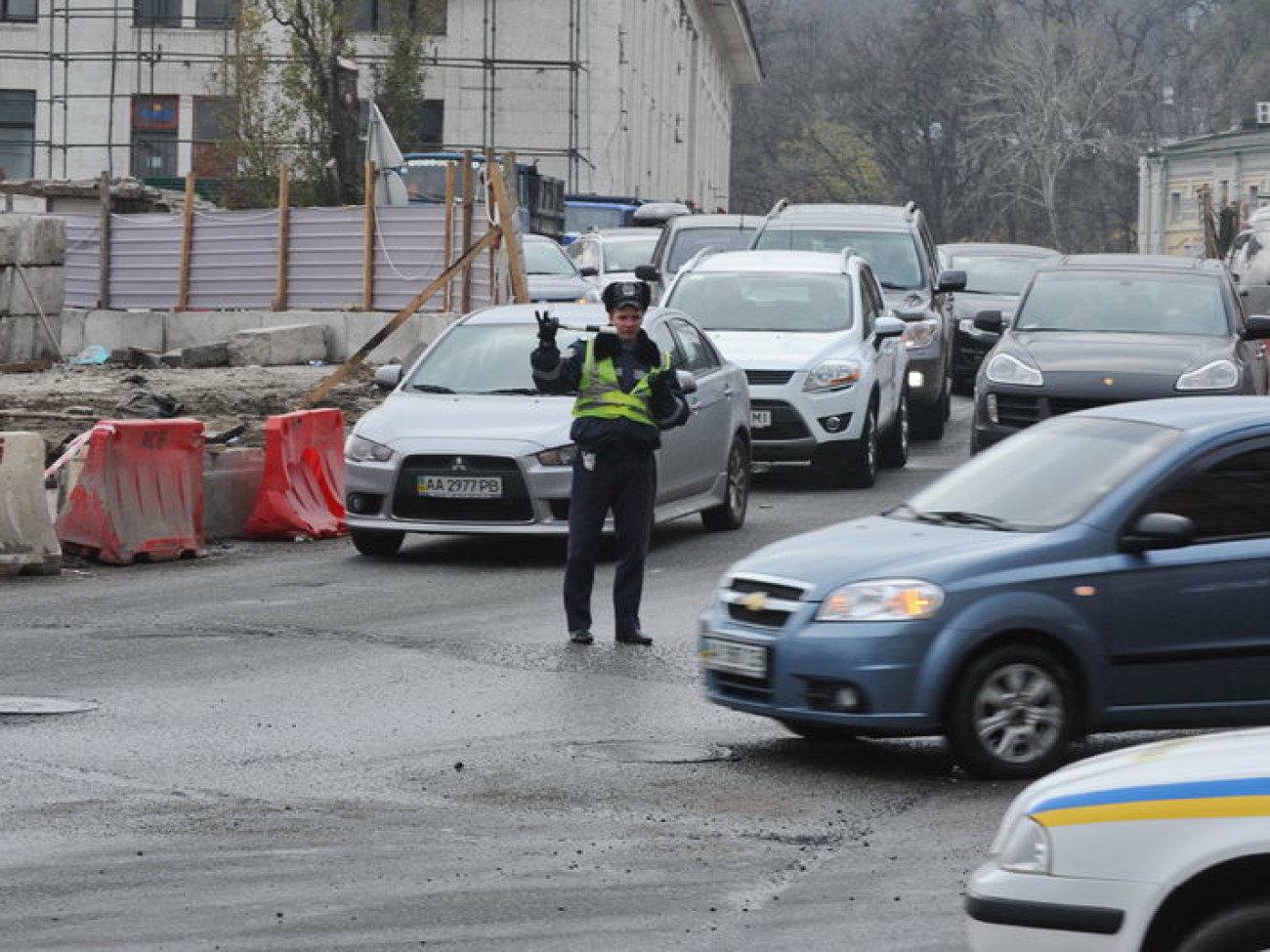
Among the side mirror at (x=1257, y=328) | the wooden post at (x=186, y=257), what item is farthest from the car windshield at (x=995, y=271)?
the side mirror at (x=1257, y=328)

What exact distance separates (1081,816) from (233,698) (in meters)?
6.24

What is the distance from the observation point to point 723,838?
7902 mm

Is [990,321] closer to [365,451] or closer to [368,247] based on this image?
[365,451]

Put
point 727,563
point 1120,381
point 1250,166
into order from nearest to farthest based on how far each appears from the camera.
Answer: point 727,563, point 1120,381, point 1250,166

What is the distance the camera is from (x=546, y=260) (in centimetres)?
3294

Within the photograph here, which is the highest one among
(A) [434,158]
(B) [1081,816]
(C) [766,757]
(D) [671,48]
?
(D) [671,48]

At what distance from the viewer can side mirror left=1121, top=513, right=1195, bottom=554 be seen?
8.93 meters

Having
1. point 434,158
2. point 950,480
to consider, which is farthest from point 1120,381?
point 434,158

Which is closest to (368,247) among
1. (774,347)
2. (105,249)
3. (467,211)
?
(467,211)

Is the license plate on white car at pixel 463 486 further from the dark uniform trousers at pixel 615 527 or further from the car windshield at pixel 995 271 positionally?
the car windshield at pixel 995 271

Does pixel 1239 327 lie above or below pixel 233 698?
above

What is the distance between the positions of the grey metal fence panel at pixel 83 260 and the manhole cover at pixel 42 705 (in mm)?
26644

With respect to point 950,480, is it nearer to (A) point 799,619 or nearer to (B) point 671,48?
(A) point 799,619

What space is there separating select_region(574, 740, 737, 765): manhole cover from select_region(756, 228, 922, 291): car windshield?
1597 cm
